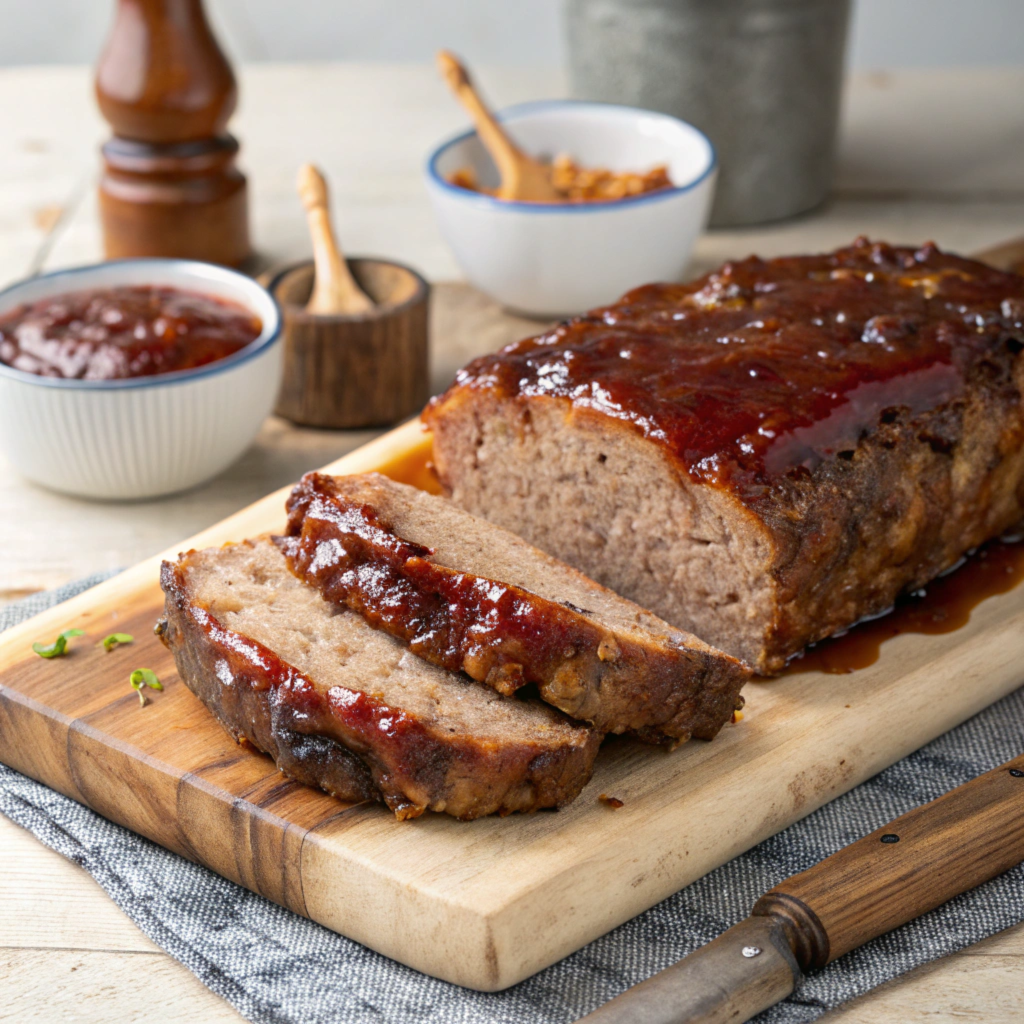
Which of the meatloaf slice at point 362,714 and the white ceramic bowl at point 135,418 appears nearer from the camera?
the meatloaf slice at point 362,714

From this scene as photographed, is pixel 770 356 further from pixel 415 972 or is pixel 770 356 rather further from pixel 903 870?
pixel 415 972

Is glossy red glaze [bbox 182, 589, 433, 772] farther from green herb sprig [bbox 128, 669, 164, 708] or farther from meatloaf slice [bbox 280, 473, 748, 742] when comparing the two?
green herb sprig [bbox 128, 669, 164, 708]

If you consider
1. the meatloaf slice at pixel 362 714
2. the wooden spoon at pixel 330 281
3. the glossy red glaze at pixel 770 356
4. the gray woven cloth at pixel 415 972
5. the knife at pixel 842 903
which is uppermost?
the glossy red glaze at pixel 770 356

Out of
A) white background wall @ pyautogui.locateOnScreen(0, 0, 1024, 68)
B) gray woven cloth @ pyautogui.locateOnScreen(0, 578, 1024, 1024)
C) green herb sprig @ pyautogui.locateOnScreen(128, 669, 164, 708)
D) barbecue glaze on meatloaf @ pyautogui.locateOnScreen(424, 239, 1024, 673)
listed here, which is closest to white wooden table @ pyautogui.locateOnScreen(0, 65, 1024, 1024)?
gray woven cloth @ pyautogui.locateOnScreen(0, 578, 1024, 1024)

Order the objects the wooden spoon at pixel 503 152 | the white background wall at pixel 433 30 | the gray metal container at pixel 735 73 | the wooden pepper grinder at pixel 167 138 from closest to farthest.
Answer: the wooden pepper grinder at pixel 167 138 → the wooden spoon at pixel 503 152 → the gray metal container at pixel 735 73 → the white background wall at pixel 433 30

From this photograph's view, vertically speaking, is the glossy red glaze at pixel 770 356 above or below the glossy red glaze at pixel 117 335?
above

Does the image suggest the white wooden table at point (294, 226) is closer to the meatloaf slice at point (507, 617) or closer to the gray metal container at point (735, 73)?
the gray metal container at point (735, 73)

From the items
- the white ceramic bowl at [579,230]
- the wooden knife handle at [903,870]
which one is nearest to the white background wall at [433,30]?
the white ceramic bowl at [579,230]

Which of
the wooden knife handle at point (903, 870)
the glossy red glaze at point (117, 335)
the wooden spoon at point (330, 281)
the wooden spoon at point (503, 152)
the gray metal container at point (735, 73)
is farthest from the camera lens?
the gray metal container at point (735, 73)
